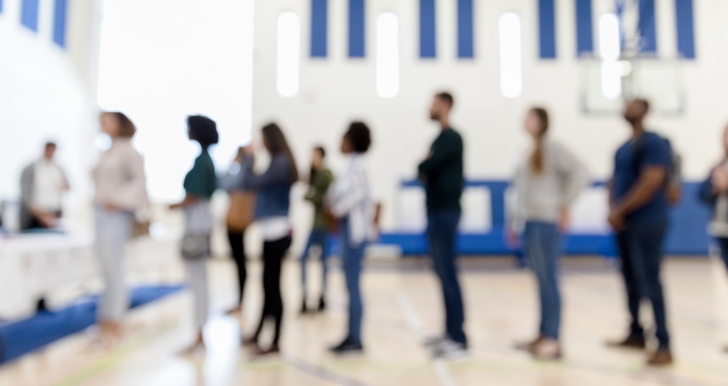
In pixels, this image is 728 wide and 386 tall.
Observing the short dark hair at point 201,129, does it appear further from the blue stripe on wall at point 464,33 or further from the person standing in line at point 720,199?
the blue stripe on wall at point 464,33

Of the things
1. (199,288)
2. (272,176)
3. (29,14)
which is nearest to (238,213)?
(272,176)

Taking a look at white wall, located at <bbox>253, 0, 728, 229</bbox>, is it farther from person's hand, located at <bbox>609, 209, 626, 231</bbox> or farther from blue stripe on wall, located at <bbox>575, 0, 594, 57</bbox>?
person's hand, located at <bbox>609, 209, 626, 231</bbox>

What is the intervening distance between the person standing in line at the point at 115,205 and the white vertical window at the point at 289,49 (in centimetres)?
657

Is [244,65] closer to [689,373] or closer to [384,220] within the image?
[384,220]

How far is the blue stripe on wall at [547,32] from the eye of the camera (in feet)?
31.2

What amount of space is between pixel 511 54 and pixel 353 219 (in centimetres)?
805

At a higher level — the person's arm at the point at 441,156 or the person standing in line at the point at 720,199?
the person's arm at the point at 441,156

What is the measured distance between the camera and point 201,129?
9.01 feet

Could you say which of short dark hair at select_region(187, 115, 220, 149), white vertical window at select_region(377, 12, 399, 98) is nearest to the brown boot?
short dark hair at select_region(187, 115, 220, 149)

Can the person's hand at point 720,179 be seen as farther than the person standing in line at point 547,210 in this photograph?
Yes

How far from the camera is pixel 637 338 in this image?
2951mm

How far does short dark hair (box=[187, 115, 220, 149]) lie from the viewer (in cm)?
275

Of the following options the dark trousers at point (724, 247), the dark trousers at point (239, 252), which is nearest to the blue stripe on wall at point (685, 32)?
the dark trousers at point (724, 247)

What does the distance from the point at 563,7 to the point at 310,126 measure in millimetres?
5643
